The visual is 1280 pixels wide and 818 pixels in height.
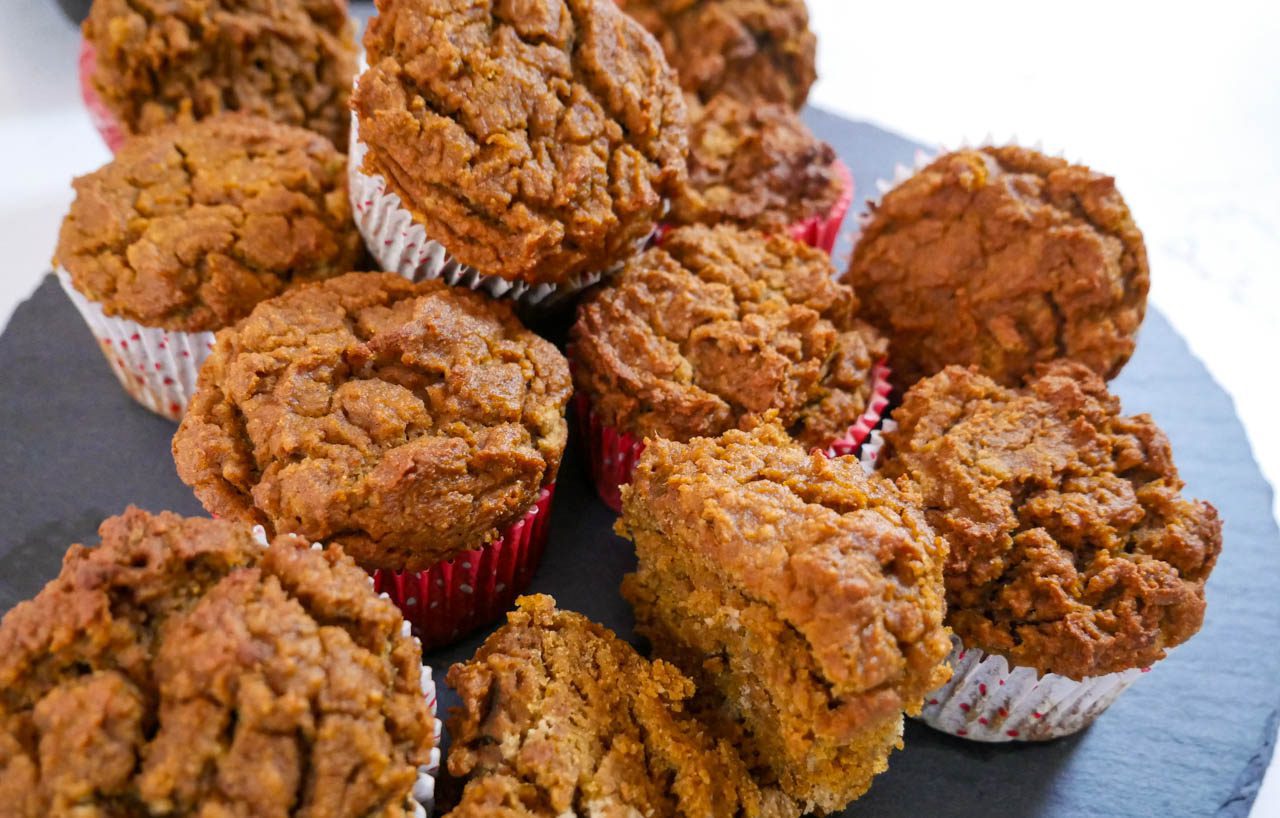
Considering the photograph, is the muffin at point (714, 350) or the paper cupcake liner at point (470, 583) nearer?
the paper cupcake liner at point (470, 583)

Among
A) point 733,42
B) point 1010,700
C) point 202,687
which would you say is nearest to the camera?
point 202,687

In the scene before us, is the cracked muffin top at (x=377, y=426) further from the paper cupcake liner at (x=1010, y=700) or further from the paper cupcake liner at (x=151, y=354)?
the paper cupcake liner at (x=1010, y=700)

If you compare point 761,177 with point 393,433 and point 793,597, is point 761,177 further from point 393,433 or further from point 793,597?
point 793,597

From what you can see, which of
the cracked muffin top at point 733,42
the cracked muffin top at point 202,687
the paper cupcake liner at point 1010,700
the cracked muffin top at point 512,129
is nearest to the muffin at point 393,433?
the cracked muffin top at point 512,129

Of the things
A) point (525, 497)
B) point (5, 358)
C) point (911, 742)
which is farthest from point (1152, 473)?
point (5, 358)

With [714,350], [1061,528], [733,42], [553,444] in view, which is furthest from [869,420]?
[733,42]

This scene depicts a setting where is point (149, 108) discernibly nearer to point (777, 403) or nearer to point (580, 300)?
point (580, 300)
